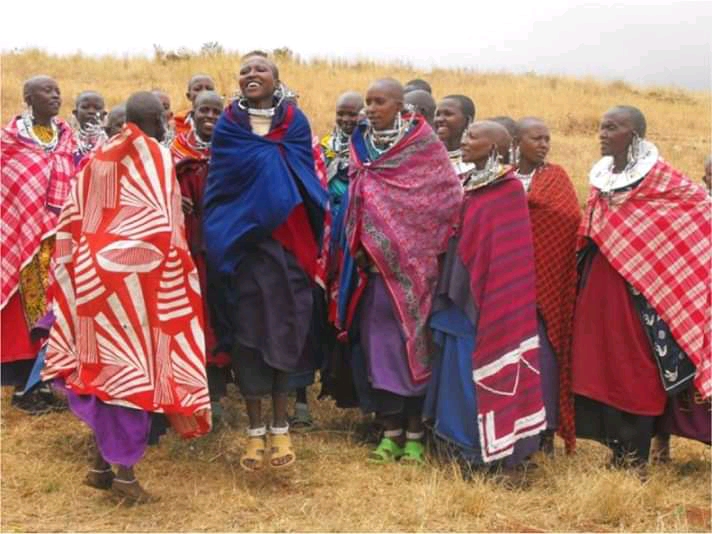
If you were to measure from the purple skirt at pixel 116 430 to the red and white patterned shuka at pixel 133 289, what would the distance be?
0.07m

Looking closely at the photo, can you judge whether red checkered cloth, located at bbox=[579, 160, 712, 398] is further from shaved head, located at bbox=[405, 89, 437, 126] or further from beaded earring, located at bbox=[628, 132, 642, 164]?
shaved head, located at bbox=[405, 89, 437, 126]

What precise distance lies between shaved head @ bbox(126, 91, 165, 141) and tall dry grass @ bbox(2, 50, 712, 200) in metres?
12.2

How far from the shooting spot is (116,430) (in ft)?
15.6

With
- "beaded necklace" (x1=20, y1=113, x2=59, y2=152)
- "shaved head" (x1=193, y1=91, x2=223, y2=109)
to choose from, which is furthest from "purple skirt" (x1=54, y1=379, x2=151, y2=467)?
"beaded necklace" (x1=20, y1=113, x2=59, y2=152)

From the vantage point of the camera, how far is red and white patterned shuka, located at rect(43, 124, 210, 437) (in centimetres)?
468

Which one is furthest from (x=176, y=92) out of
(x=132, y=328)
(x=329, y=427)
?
(x=132, y=328)

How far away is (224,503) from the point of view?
4.97m

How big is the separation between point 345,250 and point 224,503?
157 centimetres

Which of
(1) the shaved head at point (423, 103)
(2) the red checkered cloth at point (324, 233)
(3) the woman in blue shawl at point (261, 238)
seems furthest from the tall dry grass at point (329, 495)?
(1) the shaved head at point (423, 103)

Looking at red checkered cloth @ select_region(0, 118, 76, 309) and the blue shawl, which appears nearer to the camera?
the blue shawl

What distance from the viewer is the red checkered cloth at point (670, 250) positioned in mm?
5465

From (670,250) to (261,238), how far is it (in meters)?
2.21

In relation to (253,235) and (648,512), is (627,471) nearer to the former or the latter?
(648,512)

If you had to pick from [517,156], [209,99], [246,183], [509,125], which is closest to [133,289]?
[246,183]
